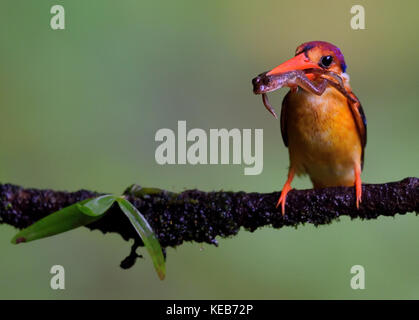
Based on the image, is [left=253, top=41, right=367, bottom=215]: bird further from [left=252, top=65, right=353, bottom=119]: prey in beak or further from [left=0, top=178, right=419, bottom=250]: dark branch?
[left=0, top=178, right=419, bottom=250]: dark branch

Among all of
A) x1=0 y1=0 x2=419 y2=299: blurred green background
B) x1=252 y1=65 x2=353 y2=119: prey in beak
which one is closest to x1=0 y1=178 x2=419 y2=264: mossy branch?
x1=252 y1=65 x2=353 y2=119: prey in beak

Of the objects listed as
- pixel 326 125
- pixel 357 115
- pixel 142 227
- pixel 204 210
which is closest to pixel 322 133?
pixel 326 125

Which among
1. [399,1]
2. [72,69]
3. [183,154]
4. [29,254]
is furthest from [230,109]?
[29,254]

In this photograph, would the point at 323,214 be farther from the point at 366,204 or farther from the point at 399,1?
the point at 399,1

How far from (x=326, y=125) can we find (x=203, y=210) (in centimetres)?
67

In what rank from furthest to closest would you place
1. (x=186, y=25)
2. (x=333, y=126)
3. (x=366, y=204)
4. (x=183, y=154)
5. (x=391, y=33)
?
1. (x=186, y=25)
2. (x=391, y=33)
3. (x=183, y=154)
4. (x=333, y=126)
5. (x=366, y=204)

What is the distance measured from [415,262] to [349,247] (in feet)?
1.27

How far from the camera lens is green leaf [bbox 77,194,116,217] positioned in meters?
1.46

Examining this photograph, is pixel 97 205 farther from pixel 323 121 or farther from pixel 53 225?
pixel 323 121

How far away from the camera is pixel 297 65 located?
175 cm

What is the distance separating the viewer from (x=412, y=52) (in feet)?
11.0

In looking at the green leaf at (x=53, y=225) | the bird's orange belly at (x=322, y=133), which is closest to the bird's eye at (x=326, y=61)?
the bird's orange belly at (x=322, y=133)

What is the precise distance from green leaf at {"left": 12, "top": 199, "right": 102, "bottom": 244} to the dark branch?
16 cm

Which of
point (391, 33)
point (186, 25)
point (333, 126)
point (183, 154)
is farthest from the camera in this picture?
point (186, 25)
